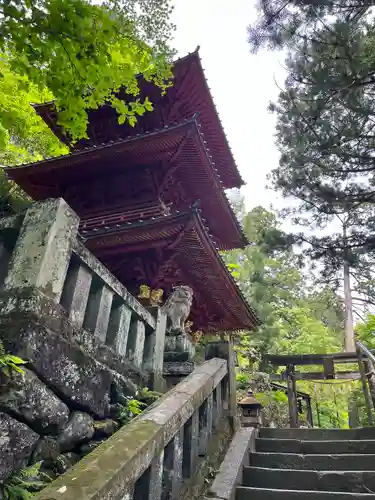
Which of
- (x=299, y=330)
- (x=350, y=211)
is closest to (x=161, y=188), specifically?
(x=350, y=211)

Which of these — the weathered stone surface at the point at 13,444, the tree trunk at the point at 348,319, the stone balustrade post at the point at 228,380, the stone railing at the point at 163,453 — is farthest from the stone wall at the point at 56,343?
the tree trunk at the point at 348,319

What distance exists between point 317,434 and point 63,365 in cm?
461

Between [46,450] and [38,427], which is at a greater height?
[38,427]

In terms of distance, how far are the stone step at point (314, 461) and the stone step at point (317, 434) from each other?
43.3 inches

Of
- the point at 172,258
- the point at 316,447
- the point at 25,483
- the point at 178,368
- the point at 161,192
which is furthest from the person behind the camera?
the point at 161,192

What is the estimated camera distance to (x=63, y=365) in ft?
8.34

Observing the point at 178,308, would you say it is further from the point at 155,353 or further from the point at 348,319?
the point at 348,319

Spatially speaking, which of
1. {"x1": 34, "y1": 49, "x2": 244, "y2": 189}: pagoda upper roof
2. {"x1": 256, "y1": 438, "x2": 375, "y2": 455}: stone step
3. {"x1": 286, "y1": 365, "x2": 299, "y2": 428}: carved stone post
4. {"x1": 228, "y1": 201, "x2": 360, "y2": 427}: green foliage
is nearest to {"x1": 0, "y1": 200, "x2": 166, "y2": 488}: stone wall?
{"x1": 256, "y1": 438, "x2": 375, "y2": 455}: stone step

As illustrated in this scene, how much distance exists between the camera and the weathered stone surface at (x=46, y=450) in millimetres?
2203

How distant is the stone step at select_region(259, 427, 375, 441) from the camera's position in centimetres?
548

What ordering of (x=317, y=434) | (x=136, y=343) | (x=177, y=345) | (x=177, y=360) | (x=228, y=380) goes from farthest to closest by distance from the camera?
(x=317, y=434)
(x=177, y=345)
(x=177, y=360)
(x=228, y=380)
(x=136, y=343)

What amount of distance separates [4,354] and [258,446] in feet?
12.4

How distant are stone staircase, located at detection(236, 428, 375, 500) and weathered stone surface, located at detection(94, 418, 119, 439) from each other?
143cm

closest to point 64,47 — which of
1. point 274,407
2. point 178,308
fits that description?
point 178,308
